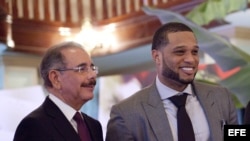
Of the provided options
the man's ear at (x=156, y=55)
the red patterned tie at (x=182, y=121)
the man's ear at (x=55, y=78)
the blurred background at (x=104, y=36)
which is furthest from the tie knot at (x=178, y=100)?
the blurred background at (x=104, y=36)

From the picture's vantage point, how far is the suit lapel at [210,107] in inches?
62.7

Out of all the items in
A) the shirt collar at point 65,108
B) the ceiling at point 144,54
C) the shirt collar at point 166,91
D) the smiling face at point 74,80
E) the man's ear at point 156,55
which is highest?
the man's ear at point 156,55

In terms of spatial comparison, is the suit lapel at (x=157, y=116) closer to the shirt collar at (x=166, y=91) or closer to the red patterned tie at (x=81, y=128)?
the shirt collar at (x=166, y=91)

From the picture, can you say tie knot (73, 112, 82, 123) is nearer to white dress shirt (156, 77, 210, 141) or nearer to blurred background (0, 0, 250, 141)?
white dress shirt (156, 77, 210, 141)

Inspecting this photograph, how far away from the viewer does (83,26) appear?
3883mm

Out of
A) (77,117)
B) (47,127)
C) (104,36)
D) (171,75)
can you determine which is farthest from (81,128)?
(104,36)

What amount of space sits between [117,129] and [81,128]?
0.16 metres

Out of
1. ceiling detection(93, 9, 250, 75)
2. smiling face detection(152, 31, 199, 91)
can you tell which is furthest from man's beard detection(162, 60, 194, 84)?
ceiling detection(93, 9, 250, 75)

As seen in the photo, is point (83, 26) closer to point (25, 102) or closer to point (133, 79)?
point (133, 79)

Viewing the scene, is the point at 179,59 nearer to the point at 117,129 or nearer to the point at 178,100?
the point at 178,100

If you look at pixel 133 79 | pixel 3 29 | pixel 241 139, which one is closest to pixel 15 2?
pixel 3 29

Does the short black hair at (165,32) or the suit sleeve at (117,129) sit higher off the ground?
the short black hair at (165,32)

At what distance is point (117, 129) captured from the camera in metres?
1.63

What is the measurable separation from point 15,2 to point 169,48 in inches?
101
